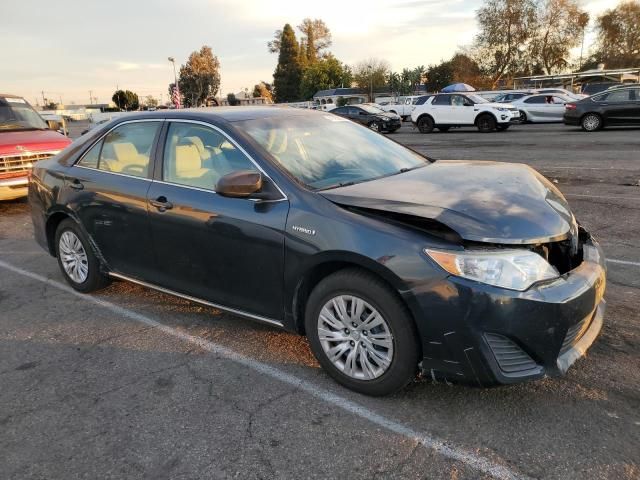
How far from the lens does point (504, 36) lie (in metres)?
64.8

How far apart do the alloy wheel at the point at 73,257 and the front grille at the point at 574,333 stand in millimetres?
3843

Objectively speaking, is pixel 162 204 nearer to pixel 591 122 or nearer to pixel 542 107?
pixel 591 122

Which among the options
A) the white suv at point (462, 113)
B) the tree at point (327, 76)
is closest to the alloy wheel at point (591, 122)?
the white suv at point (462, 113)

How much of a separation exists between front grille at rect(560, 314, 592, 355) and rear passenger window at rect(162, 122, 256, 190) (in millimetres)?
2038

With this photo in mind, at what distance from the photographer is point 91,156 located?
184 inches

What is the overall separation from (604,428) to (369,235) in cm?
150

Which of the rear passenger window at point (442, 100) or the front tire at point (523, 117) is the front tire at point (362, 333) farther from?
the front tire at point (523, 117)

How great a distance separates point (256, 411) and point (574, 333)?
174cm

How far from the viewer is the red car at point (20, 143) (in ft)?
28.3

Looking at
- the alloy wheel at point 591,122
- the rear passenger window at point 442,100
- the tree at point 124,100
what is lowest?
the alloy wheel at point 591,122

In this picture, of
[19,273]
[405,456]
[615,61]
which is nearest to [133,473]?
[405,456]

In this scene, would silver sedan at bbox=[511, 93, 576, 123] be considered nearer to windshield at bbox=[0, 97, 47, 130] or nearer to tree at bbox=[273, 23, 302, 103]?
windshield at bbox=[0, 97, 47, 130]

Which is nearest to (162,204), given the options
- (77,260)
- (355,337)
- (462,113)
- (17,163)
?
(77,260)

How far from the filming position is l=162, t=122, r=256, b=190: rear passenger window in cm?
363
